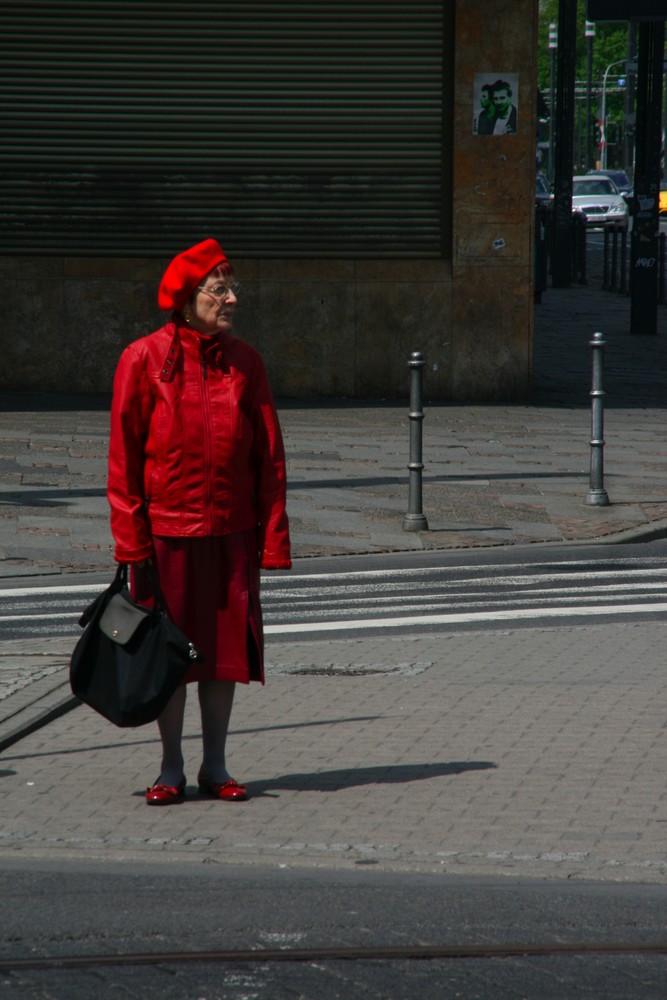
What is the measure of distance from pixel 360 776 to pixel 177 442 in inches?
52.5

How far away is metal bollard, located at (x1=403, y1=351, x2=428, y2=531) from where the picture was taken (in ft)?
37.8

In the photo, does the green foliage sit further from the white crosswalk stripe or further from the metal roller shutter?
the white crosswalk stripe

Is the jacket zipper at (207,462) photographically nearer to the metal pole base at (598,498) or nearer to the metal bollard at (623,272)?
the metal pole base at (598,498)

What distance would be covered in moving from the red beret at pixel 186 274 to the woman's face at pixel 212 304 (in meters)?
0.02

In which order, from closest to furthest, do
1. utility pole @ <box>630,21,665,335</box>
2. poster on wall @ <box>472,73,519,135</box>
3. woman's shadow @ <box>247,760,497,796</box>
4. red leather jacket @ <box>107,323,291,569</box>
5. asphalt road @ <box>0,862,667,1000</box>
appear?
asphalt road @ <box>0,862,667,1000</box>, red leather jacket @ <box>107,323,291,569</box>, woman's shadow @ <box>247,760,497,796</box>, poster on wall @ <box>472,73,519,135</box>, utility pole @ <box>630,21,665,335</box>

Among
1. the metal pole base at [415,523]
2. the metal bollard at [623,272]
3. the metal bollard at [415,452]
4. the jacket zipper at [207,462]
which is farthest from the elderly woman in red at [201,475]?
the metal bollard at [623,272]

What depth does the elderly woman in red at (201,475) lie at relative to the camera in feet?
17.6

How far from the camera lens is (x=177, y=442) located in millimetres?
5344

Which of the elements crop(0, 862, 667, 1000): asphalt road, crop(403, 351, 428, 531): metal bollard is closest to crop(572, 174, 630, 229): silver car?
crop(403, 351, 428, 531): metal bollard

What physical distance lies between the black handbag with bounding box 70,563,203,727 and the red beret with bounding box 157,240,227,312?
2.71 feet

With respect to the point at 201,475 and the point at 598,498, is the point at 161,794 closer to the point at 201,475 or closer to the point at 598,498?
the point at 201,475

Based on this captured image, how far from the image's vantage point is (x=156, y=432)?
17.6ft

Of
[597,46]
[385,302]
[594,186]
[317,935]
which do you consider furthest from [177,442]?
[597,46]

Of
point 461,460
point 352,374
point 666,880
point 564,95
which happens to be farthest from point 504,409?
point 564,95
